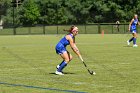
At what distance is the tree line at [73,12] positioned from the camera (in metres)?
91.8

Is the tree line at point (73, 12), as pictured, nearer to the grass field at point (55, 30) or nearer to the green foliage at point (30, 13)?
the green foliage at point (30, 13)

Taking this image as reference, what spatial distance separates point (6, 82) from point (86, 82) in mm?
2231

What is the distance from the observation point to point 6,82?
13.8 m

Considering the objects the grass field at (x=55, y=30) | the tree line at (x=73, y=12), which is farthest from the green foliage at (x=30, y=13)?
the grass field at (x=55, y=30)

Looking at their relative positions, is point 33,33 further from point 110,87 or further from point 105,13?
point 110,87

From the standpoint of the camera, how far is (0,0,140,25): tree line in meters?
91.8

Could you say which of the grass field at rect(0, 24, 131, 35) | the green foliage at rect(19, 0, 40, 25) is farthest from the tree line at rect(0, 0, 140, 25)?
the grass field at rect(0, 24, 131, 35)

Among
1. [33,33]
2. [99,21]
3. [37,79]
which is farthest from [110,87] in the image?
[99,21]

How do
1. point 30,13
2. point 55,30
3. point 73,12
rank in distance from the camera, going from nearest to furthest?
point 55,30
point 30,13
point 73,12

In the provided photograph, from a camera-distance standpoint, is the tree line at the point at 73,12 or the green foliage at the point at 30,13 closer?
the green foliage at the point at 30,13

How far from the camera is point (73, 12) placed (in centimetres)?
9475

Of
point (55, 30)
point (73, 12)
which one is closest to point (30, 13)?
point (73, 12)

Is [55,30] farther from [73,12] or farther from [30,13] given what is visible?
[73,12]

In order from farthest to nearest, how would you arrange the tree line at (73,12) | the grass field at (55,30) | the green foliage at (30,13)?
the tree line at (73,12)
the green foliage at (30,13)
the grass field at (55,30)
